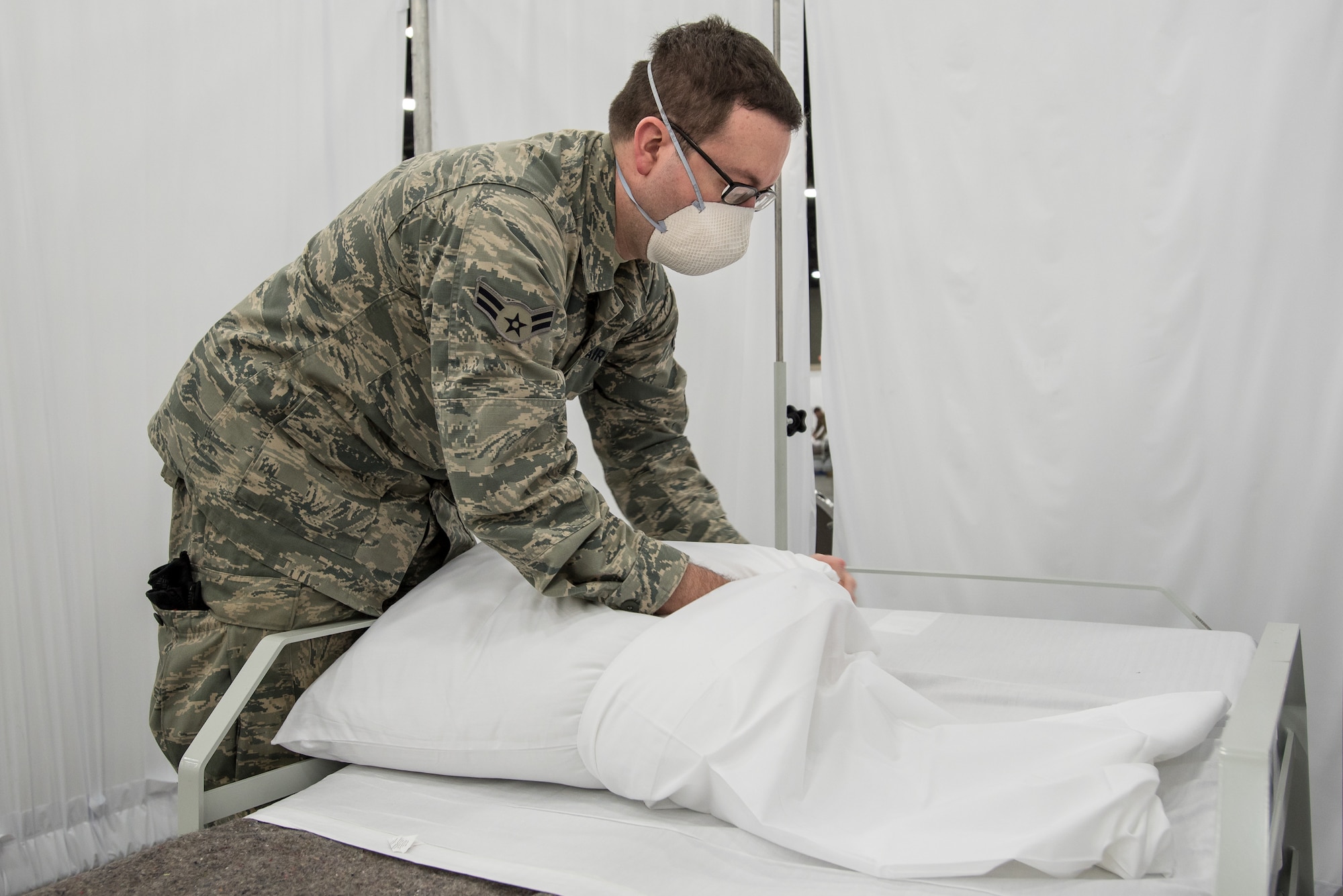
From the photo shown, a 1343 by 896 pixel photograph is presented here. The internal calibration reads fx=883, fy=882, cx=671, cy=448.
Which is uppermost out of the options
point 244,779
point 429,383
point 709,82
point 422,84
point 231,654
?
point 422,84

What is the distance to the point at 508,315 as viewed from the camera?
1.04 meters

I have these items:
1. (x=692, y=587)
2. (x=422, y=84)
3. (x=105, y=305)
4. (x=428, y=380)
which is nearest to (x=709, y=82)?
(x=428, y=380)

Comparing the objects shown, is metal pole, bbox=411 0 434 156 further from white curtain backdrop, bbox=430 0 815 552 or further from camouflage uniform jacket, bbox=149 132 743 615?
camouflage uniform jacket, bbox=149 132 743 615

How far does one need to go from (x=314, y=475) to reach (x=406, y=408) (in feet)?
0.53

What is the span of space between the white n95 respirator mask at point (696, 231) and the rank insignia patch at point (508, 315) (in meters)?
0.28

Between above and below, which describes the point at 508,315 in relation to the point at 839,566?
above

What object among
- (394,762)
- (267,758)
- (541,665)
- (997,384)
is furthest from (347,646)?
(997,384)

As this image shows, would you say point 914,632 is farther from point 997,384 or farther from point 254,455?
point 254,455

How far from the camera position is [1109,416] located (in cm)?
192

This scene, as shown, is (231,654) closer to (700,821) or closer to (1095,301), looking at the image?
(700,821)

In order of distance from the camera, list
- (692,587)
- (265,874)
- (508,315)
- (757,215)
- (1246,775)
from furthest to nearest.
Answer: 1. (757,215)
2. (692,587)
3. (508,315)
4. (265,874)
5. (1246,775)

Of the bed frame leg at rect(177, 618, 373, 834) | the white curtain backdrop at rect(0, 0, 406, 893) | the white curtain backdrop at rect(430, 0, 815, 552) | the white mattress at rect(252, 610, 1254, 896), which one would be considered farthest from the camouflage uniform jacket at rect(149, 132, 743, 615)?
the white curtain backdrop at rect(430, 0, 815, 552)

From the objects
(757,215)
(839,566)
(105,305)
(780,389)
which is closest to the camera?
(839,566)

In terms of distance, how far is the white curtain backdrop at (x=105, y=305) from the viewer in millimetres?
1762
